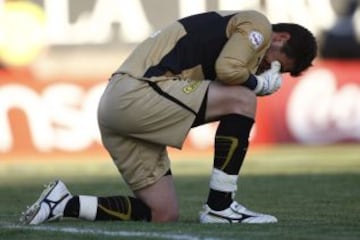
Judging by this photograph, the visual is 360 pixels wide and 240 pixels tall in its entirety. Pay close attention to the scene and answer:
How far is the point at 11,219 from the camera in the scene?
669 centimetres

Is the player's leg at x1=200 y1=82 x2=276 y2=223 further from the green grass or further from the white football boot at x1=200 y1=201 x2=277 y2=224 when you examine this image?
the green grass

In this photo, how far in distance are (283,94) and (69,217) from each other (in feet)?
30.7

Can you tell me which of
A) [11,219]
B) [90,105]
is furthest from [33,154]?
[11,219]

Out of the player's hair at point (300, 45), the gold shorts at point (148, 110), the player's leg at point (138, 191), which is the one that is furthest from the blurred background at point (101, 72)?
the player's hair at point (300, 45)

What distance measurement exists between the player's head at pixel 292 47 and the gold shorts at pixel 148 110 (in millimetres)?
432

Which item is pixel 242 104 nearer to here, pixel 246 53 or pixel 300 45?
pixel 246 53

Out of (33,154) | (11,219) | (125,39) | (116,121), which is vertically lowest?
(33,154)

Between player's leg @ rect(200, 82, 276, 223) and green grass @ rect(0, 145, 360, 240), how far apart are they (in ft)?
0.49

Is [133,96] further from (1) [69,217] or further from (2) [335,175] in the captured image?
(2) [335,175]

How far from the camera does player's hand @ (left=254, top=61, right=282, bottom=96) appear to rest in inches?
247

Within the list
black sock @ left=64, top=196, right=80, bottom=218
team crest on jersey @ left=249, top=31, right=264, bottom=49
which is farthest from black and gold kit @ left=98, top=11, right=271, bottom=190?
black sock @ left=64, top=196, right=80, bottom=218

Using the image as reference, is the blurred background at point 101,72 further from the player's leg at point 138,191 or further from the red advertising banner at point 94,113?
the player's leg at point 138,191

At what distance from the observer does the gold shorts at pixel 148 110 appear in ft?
20.4

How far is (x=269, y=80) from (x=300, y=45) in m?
0.25
